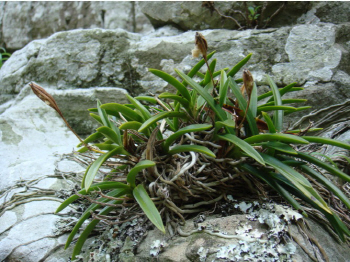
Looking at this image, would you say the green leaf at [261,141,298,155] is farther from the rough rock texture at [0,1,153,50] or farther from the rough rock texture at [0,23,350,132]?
the rough rock texture at [0,1,153,50]

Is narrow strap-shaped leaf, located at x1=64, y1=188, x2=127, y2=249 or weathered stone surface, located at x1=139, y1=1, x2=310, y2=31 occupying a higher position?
weathered stone surface, located at x1=139, y1=1, x2=310, y2=31

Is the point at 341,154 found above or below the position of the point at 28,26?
below

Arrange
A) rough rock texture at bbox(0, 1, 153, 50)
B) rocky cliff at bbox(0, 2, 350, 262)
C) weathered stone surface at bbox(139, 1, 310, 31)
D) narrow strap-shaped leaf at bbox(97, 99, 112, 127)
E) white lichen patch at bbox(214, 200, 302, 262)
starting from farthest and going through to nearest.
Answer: rough rock texture at bbox(0, 1, 153, 50) → weathered stone surface at bbox(139, 1, 310, 31) → rocky cliff at bbox(0, 2, 350, 262) → narrow strap-shaped leaf at bbox(97, 99, 112, 127) → white lichen patch at bbox(214, 200, 302, 262)

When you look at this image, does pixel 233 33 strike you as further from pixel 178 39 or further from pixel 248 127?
pixel 248 127

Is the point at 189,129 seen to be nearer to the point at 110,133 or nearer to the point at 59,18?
the point at 110,133

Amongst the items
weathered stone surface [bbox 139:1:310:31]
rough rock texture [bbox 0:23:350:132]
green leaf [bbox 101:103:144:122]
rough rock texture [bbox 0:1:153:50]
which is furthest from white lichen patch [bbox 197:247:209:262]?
rough rock texture [bbox 0:1:153:50]

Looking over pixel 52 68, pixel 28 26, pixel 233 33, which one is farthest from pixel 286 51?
pixel 28 26
